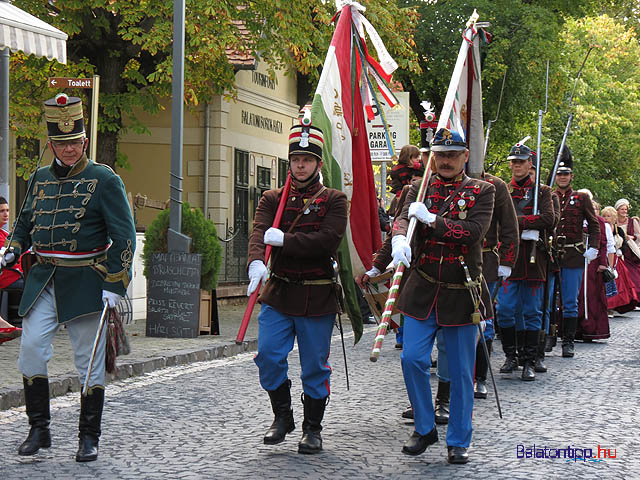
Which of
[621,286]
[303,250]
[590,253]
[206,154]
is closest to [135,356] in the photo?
[303,250]

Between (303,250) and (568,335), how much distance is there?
680cm

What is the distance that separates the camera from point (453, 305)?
668cm

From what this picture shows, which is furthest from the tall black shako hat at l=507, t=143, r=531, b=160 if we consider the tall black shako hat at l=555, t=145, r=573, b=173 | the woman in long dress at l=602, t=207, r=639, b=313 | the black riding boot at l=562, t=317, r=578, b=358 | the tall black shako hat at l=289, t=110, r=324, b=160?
the woman in long dress at l=602, t=207, r=639, b=313

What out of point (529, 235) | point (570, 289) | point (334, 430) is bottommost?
point (334, 430)

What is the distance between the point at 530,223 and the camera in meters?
10.9

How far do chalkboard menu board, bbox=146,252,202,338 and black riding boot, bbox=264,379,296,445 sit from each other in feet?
22.7

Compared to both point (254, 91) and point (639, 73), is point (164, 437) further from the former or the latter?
point (639, 73)

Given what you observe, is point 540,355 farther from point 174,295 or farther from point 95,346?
point 95,346

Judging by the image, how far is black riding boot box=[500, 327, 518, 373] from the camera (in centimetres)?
1082

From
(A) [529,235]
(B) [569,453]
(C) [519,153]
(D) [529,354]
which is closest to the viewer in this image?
(B) [569,453]

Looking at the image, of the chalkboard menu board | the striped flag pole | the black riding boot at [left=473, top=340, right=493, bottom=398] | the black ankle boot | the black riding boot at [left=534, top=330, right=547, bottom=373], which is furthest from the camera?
the chalkboard menu board

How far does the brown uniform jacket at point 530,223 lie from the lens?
35.3ft

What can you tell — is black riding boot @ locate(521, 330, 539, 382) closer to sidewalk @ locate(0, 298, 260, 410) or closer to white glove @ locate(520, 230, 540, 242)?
white glove @ locate(520, 230, 540, 242)

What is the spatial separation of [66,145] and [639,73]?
49998 mm
